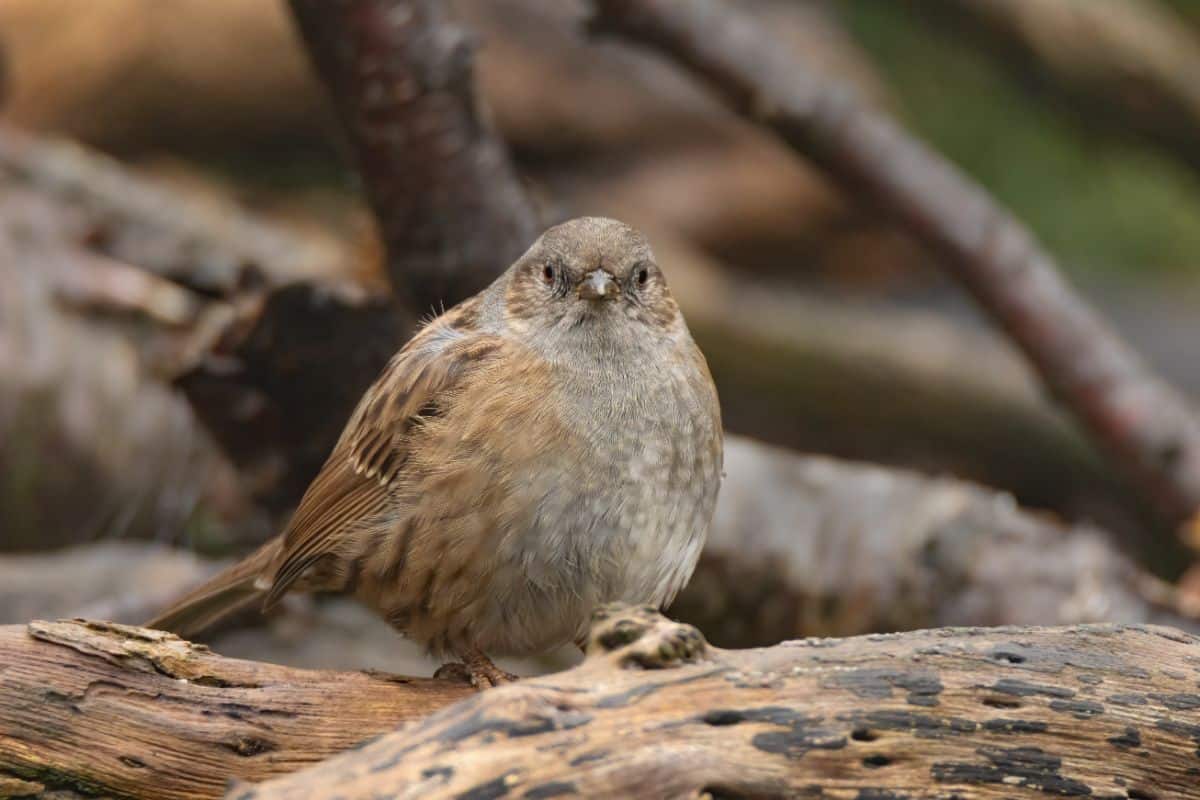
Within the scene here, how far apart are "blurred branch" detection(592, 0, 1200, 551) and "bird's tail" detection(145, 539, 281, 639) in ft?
9.49

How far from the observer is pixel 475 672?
353cm

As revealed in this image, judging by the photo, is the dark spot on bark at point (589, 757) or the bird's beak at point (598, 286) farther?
the bird's beak at point (598, 286)

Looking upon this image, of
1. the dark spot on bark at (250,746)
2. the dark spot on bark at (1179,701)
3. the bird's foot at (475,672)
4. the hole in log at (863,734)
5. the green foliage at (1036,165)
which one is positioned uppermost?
the green foliage at (1036,165)

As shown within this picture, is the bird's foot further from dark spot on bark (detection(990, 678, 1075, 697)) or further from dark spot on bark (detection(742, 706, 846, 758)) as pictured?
dark spot on bark (detection(990, 678, 1075, 697))

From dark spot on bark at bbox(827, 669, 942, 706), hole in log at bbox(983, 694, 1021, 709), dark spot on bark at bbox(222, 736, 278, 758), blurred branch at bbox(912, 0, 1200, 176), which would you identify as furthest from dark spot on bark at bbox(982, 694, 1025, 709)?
blurred branch at bbox(912, 0, 1200, 176)

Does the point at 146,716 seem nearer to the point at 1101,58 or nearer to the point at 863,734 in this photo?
the point at 863,734

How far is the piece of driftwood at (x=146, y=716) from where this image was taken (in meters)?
2.89

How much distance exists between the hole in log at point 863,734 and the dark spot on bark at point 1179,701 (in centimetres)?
63

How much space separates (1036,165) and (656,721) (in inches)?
338

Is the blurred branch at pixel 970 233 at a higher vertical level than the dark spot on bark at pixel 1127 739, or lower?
higher

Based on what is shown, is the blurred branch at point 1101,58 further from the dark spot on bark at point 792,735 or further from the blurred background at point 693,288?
the dark spot on bark at point 792,735

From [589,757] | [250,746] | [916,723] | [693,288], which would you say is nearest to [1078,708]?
[916,723]

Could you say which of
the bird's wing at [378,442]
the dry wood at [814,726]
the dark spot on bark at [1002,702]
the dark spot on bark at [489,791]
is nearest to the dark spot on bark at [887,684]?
the dry wood at [814,726]

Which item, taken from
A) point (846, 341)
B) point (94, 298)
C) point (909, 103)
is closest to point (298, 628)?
point (94, 298)
